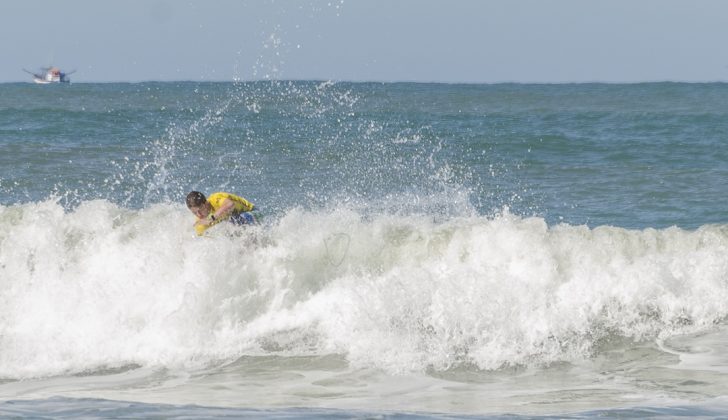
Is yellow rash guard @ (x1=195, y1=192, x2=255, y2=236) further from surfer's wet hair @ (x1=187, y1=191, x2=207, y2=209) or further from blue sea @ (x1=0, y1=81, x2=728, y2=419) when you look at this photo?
surfer's wet hair @ (x1=187, y1=191, x2=207, y2=209)

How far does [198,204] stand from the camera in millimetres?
10430

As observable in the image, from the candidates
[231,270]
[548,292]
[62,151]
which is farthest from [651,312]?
[62,151]

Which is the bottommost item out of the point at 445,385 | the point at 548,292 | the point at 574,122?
the point at 445,385

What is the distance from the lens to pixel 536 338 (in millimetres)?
9570

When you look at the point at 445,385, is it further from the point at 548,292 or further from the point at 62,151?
the point at 62,151

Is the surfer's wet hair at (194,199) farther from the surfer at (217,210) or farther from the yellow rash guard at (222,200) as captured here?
the yellow rash guard at (222,200)

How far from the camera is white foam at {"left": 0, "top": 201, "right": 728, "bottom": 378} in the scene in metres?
9.69

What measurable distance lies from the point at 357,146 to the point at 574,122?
283 inches

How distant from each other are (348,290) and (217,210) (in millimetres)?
1435

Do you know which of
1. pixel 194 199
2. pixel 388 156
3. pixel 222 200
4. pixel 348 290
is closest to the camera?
pixel 194 199

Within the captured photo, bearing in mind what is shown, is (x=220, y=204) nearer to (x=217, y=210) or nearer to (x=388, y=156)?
(x=217, y=210)

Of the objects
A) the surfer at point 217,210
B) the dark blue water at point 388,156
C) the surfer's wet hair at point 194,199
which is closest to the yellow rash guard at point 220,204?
the surfer at point 217,210

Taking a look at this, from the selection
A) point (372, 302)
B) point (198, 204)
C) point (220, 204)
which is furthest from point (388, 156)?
point (372, 302)

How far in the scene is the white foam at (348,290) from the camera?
381 inches
